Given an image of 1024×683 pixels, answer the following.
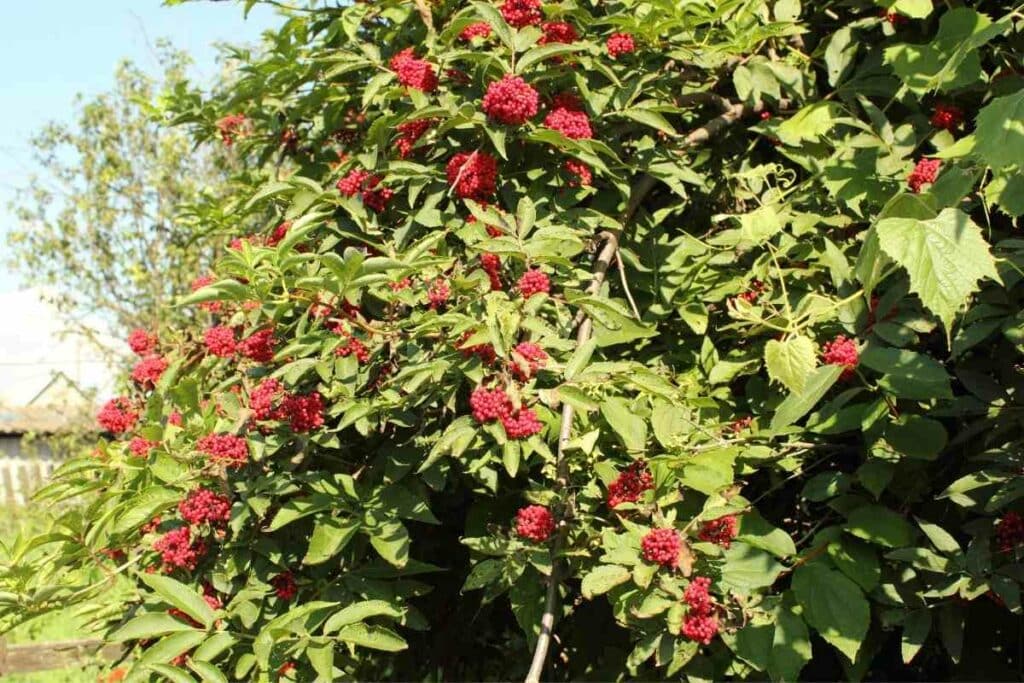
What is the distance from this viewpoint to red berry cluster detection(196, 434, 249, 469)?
2.04 metres

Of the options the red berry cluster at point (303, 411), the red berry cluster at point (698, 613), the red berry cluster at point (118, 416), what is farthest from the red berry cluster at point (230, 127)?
the red berry cluster at point (698, 613)

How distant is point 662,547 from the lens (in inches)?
65.2

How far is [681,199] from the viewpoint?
8.84 ft

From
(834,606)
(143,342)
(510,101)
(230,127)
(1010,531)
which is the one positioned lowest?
(1010,531)

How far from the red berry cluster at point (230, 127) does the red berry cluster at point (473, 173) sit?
1.35 meters

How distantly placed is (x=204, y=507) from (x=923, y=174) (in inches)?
64.4

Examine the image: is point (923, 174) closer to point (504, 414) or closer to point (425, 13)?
point (504, 414)

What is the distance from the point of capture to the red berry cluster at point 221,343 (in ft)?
7.68

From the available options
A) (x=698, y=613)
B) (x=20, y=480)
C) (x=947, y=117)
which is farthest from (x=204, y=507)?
(x=20, y=480)

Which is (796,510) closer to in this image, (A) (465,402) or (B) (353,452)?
(A) (465,402)

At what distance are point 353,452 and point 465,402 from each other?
35 centimetres

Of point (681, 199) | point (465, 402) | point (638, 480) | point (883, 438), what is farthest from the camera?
point (681, 199)

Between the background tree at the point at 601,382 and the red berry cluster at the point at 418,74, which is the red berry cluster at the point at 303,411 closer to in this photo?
the background tree at the point at 601,382

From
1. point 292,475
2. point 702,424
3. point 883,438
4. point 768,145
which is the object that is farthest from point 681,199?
point 292,475
